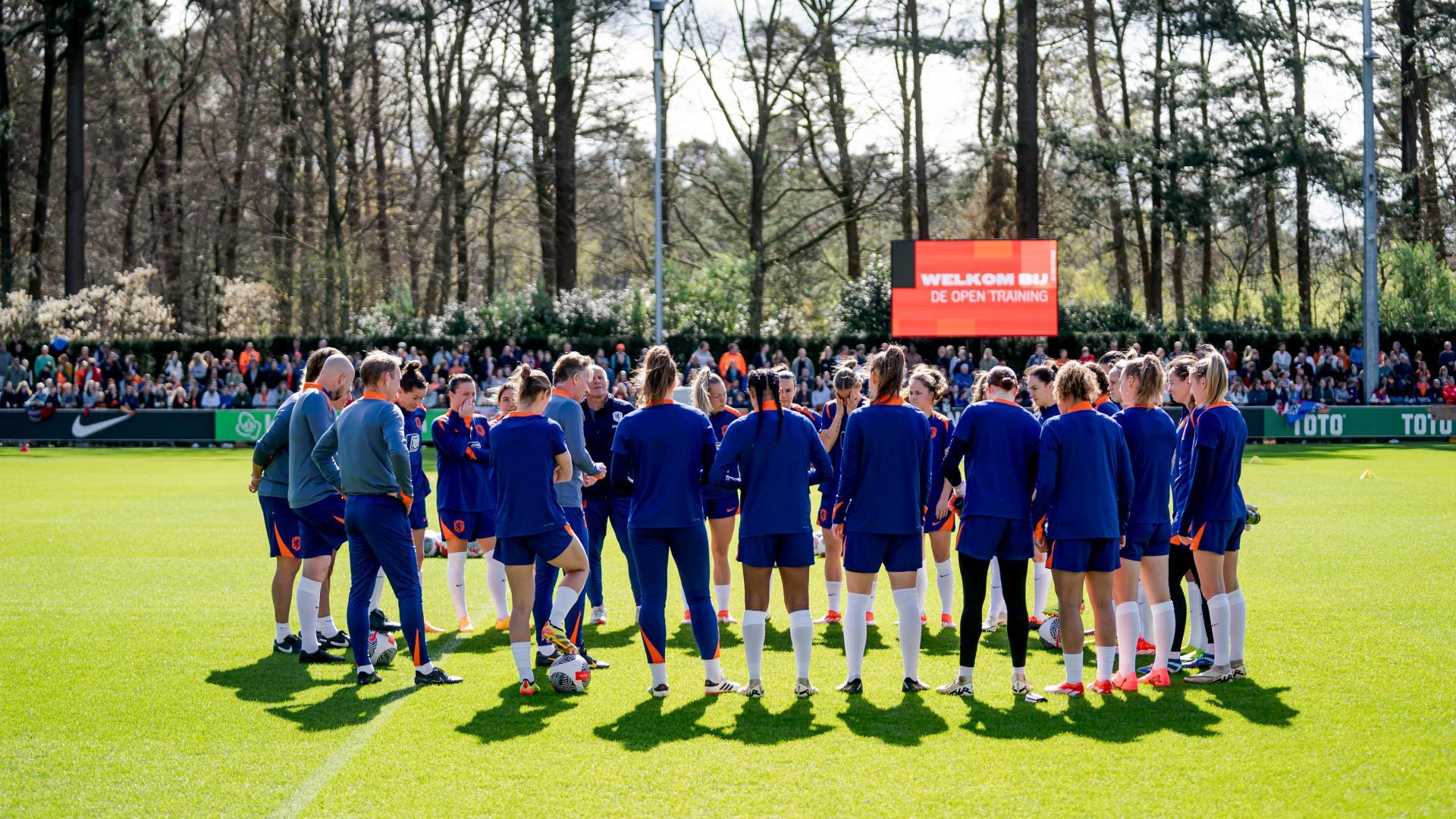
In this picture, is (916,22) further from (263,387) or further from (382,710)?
(382,710)

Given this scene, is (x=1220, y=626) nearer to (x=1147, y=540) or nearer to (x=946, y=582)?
(x=1147, y=540)

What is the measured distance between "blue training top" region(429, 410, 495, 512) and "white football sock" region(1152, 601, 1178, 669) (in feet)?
14.5

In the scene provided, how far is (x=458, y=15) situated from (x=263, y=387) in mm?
13781

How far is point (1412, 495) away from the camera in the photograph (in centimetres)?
1656

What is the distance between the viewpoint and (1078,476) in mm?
6496

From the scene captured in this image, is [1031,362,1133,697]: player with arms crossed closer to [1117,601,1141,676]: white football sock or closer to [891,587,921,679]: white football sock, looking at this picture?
[1117,601,1141,676]: white football sock

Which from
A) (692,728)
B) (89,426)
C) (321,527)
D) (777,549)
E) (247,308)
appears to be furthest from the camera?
(247,308)

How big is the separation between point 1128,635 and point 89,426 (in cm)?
2919

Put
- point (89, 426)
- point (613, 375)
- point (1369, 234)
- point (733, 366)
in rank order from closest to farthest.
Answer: point (1369, 234) → point (89, 426) → point (733, 366) → point (613, 375)

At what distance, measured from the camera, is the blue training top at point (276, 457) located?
779cm

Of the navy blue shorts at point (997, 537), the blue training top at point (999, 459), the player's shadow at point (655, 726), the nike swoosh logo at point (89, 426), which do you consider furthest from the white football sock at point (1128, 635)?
the nike swoosh logo at point (89, 426)

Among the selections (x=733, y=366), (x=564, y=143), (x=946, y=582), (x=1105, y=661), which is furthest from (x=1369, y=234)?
(x=1105, y=661)

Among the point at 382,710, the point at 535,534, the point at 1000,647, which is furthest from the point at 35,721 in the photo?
the point at 1000,647

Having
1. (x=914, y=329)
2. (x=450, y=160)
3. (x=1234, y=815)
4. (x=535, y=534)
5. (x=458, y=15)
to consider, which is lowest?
(x=1234, y=815)
